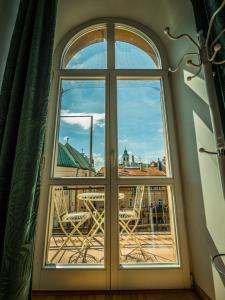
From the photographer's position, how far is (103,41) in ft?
7.38

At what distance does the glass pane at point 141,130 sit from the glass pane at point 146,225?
0.66 ft

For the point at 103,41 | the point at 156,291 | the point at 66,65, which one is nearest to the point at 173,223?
the point at 156,291

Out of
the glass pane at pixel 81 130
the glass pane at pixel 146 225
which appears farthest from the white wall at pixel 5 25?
the glass pane at pixel 146 225

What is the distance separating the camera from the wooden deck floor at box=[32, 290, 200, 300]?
57.1 inches

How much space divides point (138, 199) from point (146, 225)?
252 millimetres

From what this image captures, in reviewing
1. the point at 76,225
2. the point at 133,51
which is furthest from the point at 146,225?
the point at 133,51

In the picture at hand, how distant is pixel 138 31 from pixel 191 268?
8.39ft

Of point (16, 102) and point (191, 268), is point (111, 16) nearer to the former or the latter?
point (16, 102)

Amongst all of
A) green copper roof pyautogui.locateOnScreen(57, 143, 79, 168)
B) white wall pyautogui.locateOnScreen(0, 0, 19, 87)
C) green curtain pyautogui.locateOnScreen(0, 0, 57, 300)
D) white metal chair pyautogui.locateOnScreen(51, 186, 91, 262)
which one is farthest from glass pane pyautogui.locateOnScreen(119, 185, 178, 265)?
white wall pyautogui.locateOnScreen(0, 0, 19, 87)

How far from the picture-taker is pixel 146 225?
5.74 ft

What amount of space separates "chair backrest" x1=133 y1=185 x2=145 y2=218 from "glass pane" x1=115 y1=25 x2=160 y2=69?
136 cm

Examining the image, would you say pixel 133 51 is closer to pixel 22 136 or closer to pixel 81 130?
pixel 81 130

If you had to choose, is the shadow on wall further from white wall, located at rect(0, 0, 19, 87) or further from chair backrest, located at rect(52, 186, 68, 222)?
white wall, located at rect(0, 0, 19, 87)

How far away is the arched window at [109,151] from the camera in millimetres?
1694
